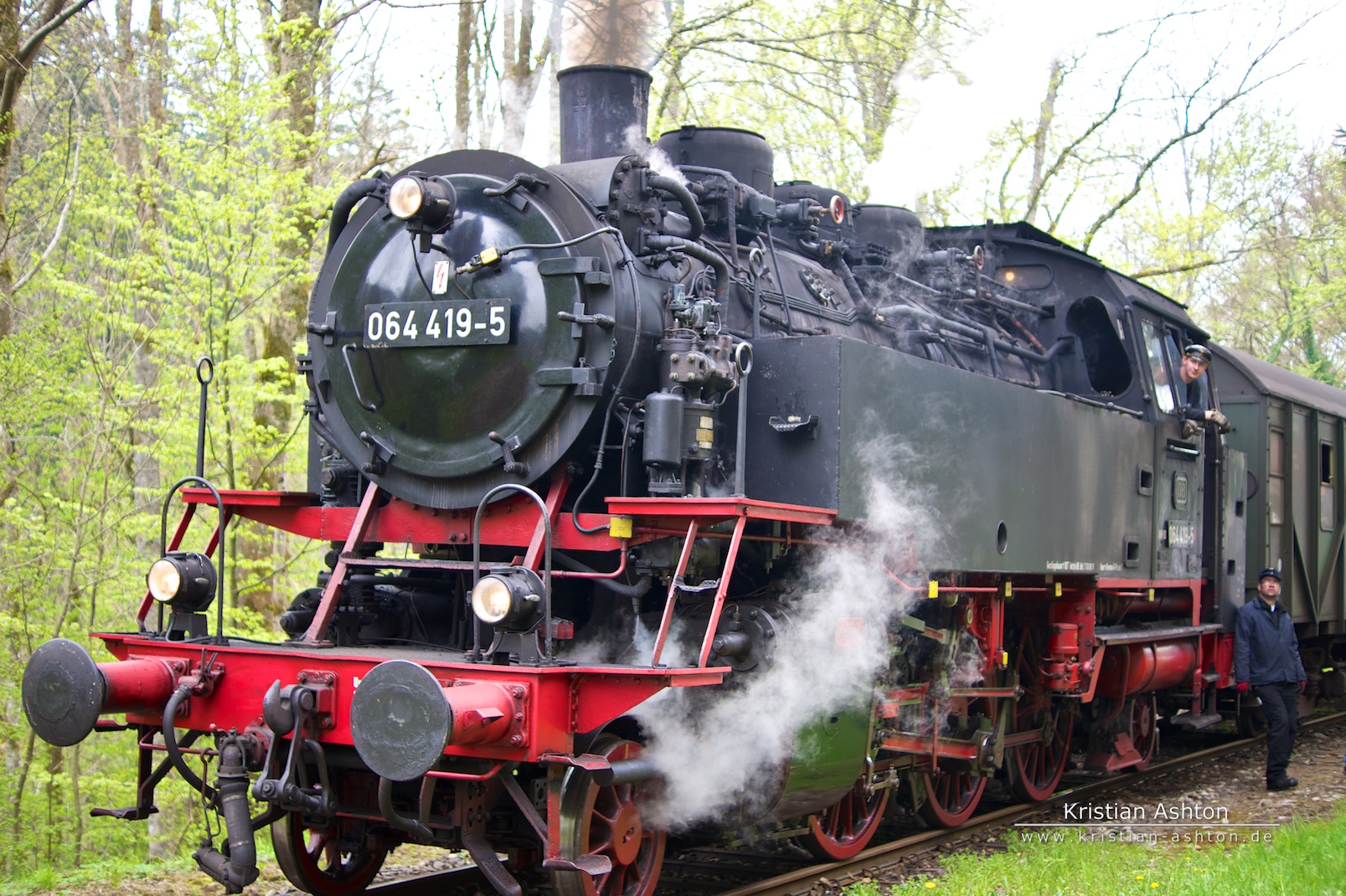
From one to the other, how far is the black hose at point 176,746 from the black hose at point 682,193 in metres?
2.76

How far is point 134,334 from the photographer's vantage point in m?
11.0

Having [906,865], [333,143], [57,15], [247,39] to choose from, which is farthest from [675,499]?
[247,39]

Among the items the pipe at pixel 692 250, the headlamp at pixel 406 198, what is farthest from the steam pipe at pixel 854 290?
the headlamp at pixel 406 198

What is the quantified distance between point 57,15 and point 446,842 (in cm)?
592

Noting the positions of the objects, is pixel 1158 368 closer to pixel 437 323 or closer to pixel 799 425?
pixel 799 425

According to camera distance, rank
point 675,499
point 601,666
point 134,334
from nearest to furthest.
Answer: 1. point 601,666
2. point 675,499
3. point 134,334

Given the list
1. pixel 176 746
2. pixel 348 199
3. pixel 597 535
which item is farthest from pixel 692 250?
pixel 176 746

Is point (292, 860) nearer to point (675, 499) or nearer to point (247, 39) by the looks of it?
point (675, 499)

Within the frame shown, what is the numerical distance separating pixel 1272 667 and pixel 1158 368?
220 cm

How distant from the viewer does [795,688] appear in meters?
4.93

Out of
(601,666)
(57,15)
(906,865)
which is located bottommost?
(906,865)

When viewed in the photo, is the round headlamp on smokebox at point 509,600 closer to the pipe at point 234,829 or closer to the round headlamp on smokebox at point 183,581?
the pipe at point 234,829

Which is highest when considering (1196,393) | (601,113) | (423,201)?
(601,113)

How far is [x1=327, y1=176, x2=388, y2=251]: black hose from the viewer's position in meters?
5.57
